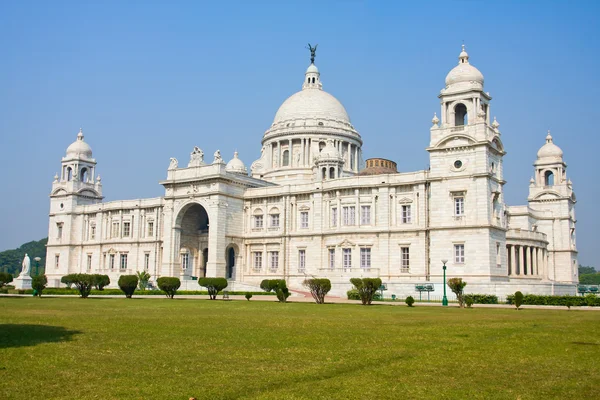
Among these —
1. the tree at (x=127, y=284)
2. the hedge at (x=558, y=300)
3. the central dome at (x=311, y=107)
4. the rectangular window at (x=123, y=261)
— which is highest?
the central dome at (x=311, y=107)

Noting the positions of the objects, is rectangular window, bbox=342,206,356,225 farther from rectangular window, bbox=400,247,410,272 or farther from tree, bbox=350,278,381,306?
tree, bbox=350,278,381,306

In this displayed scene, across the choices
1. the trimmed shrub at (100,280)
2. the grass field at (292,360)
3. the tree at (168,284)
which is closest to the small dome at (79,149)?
the trimmed shrub at (100,280)

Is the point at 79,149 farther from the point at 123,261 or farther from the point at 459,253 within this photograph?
the point at 459,253

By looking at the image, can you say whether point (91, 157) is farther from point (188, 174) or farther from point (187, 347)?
point (187, 347)

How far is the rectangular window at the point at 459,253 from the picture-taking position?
56.6 meters

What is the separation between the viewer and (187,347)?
16.0m

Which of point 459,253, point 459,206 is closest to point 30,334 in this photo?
point 459,253

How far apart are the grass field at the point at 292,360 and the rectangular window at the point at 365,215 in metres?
41.6

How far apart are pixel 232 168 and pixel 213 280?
3840 cm

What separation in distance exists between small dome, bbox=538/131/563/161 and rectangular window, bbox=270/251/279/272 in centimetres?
3763

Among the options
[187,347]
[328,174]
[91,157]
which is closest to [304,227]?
[328,174]

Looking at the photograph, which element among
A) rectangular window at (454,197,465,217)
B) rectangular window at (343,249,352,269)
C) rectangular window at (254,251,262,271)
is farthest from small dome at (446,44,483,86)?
rectangular window at (254,251,262,271)

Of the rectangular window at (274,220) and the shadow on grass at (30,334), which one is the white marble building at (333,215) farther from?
the shadow on grass at (30,334)

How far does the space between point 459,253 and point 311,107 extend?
39346 millimetres
